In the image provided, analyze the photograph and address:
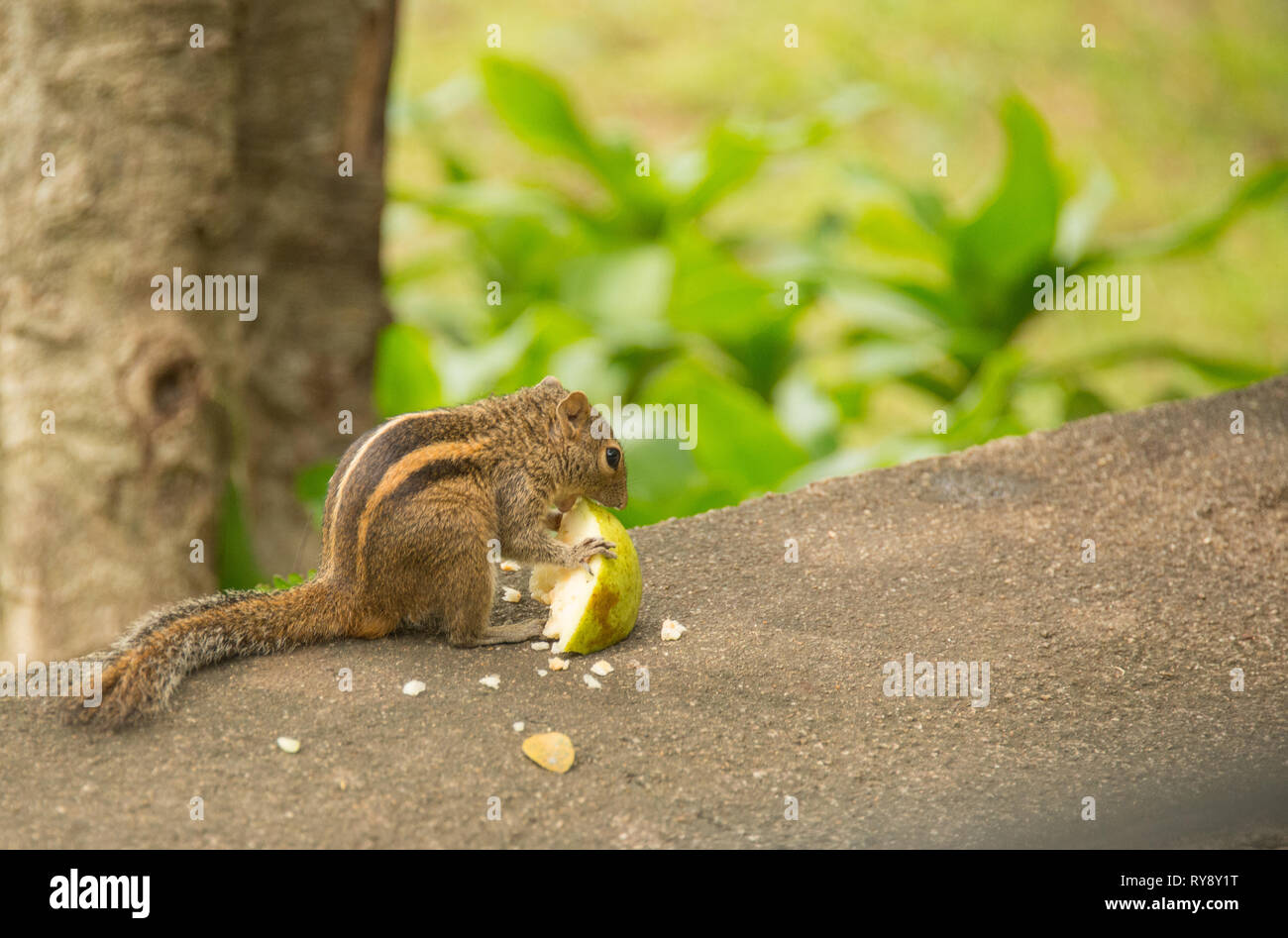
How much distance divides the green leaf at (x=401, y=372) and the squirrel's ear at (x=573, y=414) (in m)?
2.64

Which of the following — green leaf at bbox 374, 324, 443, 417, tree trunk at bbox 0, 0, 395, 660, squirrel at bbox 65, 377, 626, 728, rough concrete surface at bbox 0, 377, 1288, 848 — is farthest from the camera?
green leaf at bbox 374, 324, 443, 417

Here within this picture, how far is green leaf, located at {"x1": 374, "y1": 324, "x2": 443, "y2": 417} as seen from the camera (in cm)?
620

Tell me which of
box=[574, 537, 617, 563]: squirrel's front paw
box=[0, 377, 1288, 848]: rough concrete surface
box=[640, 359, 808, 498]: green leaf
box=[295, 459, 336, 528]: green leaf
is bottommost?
box=[0, 377, 1288, 848]: rough concrete surface

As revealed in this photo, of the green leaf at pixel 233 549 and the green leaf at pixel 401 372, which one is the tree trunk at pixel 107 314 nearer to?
the green leaf at pixel 233 549

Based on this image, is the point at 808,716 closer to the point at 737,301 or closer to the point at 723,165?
the point at 737,301

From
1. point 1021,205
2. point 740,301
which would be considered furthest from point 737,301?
point 1021,205

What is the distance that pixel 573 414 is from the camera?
365 centimetres

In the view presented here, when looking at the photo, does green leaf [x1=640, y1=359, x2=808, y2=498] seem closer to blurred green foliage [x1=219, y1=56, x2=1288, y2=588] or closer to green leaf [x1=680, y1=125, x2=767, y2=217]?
blurred green foliage [x1=219, y1=56, x2=1288, y2=588]

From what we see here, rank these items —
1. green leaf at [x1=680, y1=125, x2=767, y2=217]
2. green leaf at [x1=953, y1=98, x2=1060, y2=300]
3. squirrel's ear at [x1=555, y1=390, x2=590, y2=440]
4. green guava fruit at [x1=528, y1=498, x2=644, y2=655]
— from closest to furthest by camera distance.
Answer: green guava fruit at [x1=528, y1=498, x2=644, y2=655], squirrel's ear at [x1=555, y1=390, x2=590, y2=440], green leaf at [x1=953, y1=98, x2=1060, y2=300], green leaf at [x1=680, y1=125, x2=767, y2=217]

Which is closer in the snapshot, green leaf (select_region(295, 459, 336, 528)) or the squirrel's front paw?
the squirrel's front paw

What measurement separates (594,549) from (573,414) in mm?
479

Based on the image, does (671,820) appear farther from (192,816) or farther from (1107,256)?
(1107,256)

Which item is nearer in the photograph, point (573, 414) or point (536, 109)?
point (573, 414)

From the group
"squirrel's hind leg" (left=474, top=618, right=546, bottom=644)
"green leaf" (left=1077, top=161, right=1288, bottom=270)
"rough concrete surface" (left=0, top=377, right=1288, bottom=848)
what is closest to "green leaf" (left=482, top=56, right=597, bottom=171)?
"green leaf" (left=1077, top=161, right=1288, bottom=270)
